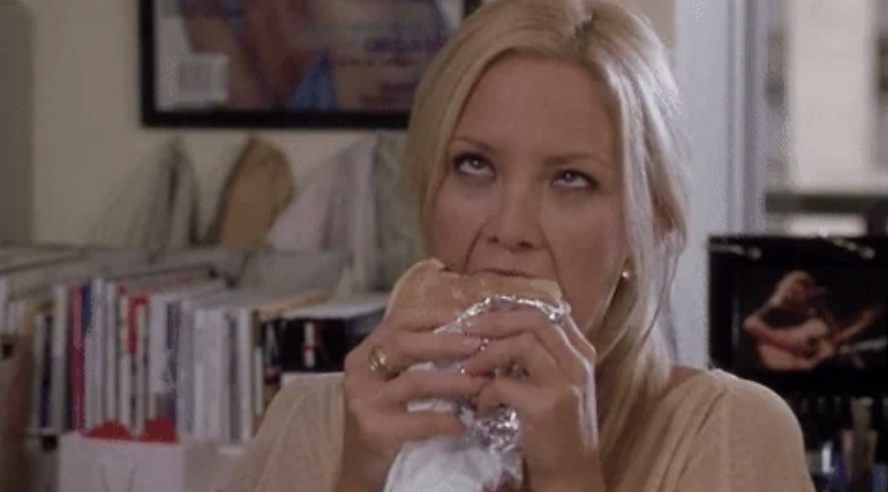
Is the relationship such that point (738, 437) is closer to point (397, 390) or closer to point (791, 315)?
point (397, 390)

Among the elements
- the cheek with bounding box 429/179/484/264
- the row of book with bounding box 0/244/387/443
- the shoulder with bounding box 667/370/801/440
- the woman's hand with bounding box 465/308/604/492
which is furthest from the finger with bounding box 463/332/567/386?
the row of book with bounding box 0/244/387/443

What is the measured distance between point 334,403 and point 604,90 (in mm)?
392

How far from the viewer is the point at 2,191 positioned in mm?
2143

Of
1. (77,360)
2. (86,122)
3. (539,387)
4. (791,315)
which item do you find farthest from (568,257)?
(86,122)

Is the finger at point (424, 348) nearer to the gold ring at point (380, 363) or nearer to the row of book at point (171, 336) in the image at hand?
the gold ring at point (380, 363)

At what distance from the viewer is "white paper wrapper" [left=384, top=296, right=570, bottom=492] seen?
2.89ft

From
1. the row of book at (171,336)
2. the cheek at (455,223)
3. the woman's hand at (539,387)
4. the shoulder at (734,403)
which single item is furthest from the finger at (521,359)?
the row of book at (171,336)

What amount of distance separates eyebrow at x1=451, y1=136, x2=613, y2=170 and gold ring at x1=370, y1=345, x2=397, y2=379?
0.54ft

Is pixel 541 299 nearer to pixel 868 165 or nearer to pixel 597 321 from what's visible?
pixel 597 321

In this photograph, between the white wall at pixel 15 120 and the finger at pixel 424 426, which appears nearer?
the finger at pixel 424 426

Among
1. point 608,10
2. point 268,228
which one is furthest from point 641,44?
point 268,228

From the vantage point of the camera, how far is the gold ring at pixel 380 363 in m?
0.92

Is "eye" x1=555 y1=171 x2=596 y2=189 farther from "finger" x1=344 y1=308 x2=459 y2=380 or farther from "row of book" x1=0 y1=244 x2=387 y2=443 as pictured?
"row of book" x1=0 y1=244 x2=387 y2=443

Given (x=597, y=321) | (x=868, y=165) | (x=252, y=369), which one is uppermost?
(x=868, y=165)
